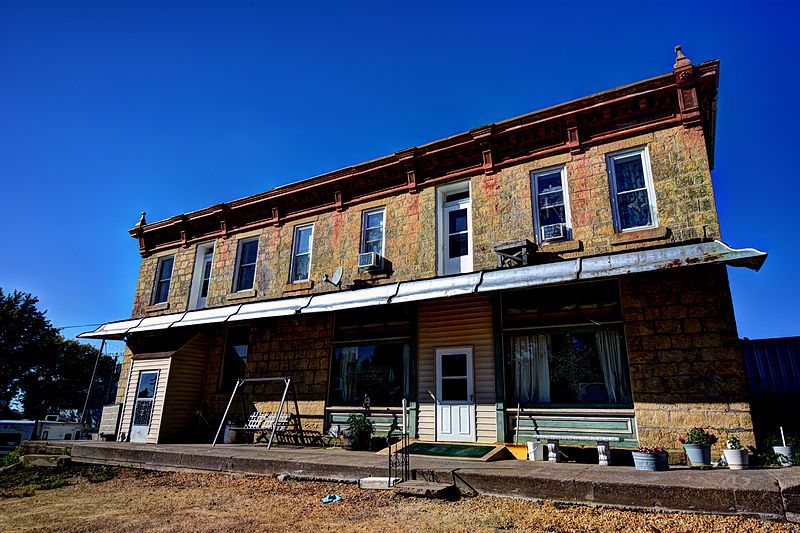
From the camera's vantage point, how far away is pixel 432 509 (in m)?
5.86

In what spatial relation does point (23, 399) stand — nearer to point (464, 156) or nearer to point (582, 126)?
point (464, 156)

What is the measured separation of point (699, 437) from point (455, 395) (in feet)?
15.9

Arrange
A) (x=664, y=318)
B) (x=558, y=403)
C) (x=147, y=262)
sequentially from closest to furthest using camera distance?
(x=664, y=318) < (x=558, y=403) < (x=147, y=262)

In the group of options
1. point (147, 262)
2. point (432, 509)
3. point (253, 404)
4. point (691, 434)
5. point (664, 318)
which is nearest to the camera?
point (432, 509)

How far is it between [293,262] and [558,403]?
885cm

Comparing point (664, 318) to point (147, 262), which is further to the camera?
point (147, 262)

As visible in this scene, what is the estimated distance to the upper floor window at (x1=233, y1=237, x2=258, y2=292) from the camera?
50.6 ft

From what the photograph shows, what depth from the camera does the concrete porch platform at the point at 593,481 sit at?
200 inches

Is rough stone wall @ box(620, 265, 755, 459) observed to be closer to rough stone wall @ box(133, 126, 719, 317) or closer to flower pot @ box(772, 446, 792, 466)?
flower pot @ box(772, 446, 792, 466)

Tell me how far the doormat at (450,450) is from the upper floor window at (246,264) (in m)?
8.23

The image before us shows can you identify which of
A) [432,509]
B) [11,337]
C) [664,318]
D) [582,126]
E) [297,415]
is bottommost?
[432,509]

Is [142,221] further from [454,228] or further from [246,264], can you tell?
[454,228]

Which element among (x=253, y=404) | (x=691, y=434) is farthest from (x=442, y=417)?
(x=253, y=404)

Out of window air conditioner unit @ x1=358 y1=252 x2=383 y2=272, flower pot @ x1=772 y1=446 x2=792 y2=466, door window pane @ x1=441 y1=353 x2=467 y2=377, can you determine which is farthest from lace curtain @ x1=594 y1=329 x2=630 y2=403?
window air conditioner unit @ x1=358 y1=252 x2=383 y2=272
